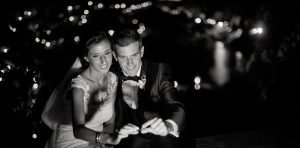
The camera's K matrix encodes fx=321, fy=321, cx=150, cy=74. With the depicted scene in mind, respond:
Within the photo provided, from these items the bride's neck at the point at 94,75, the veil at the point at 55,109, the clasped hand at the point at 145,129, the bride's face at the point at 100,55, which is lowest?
the clasped hand at the point at 145,129

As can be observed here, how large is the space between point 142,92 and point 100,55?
0.54 meters

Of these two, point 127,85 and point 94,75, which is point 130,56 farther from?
point 94,75

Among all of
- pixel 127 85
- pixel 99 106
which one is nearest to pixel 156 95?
pixel 127 85

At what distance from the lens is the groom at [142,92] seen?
9.50 ft

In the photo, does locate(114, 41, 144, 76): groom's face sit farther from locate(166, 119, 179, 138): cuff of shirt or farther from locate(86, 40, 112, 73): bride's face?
locate(166, 119, 179, 138): cuff of shirt

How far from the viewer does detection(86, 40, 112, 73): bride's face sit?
306 cm

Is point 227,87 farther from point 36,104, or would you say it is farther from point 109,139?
point 109,139

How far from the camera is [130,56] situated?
292 cm

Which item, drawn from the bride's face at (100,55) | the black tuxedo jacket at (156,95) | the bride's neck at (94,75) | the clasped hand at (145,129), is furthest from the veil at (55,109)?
the clasped hand at (145,129)

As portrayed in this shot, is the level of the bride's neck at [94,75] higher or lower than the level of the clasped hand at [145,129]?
higher

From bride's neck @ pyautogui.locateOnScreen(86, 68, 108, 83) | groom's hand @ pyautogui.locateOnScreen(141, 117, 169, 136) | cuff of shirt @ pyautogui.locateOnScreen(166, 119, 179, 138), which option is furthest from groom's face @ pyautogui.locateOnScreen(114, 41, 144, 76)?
groom's hand @ pyautogui.locateOnScreen(141, 117, 169, 136)

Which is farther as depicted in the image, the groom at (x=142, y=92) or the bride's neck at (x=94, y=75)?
the bride's neck at (x=94, y=75)

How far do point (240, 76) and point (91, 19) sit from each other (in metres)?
5.11

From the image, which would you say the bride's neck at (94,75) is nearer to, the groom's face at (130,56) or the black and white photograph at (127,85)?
the black and white photograph at (127,85)
